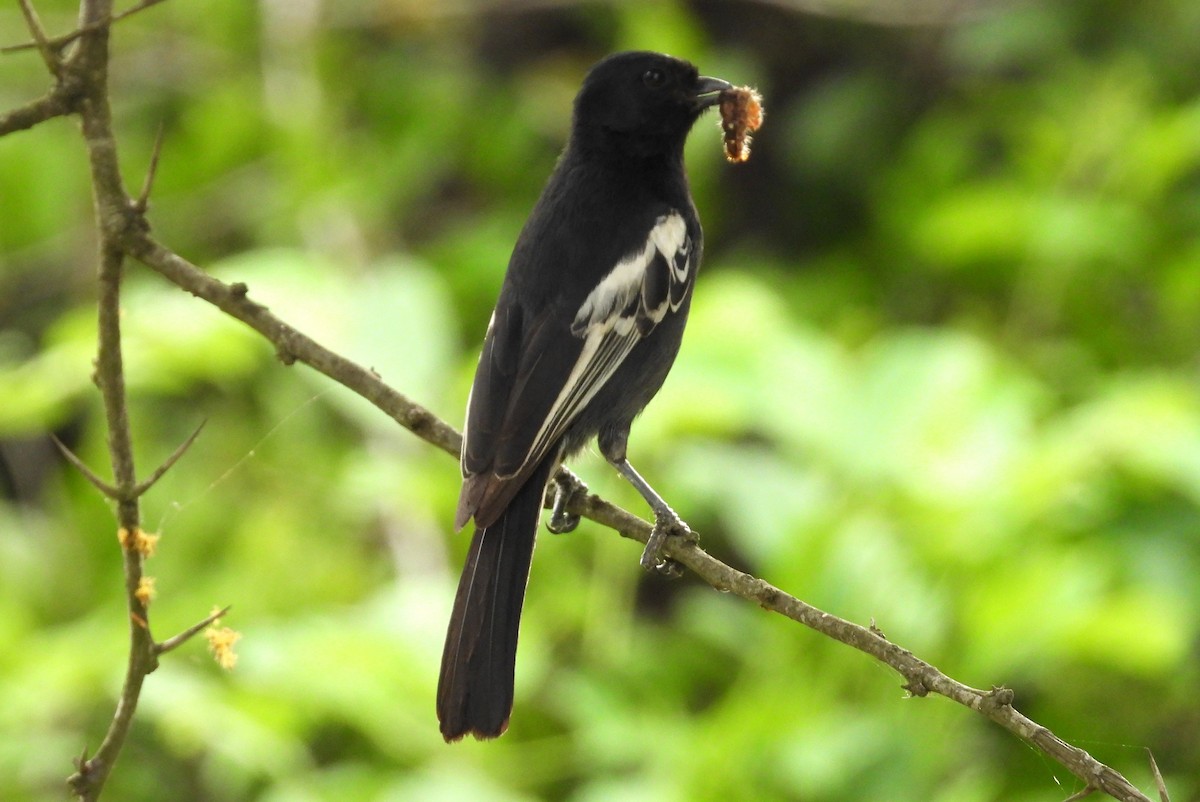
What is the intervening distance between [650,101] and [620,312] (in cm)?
71

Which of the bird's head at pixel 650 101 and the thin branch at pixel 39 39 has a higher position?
the thin branch at pixel 39 39

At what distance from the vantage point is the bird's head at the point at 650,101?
147 inches

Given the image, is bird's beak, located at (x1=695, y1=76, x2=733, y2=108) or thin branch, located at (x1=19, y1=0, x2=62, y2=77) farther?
bird's beak, located at (x1=695, y1=76, x2=733, y2=108)

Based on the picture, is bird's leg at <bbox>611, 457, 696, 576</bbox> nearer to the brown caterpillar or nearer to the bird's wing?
the bird's wing

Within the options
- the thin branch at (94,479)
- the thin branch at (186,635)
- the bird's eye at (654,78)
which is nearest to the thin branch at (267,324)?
the thin branch at (94,479)

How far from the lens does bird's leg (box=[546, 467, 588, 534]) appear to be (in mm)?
3268

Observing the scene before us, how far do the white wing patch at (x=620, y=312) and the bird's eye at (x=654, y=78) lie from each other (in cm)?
45

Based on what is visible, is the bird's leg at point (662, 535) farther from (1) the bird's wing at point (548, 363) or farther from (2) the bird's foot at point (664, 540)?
(1) the bird's wing at point (548, 363)

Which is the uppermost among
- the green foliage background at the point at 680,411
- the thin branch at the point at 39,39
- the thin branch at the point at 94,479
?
the thin branch at the point at 39,39

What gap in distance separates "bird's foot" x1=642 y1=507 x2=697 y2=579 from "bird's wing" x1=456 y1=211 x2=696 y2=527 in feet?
1.00

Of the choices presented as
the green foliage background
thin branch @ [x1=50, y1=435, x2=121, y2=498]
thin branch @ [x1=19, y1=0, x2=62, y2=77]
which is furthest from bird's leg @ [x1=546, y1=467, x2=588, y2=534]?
→ thin branch @ [x1=19, y1=0, x2=62, y2=77]

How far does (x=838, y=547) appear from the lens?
407 cm

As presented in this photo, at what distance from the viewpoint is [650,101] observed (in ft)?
12.3

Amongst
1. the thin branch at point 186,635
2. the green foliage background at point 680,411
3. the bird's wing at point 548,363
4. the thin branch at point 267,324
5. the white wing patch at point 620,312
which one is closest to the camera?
the thin branch at point 186,635
